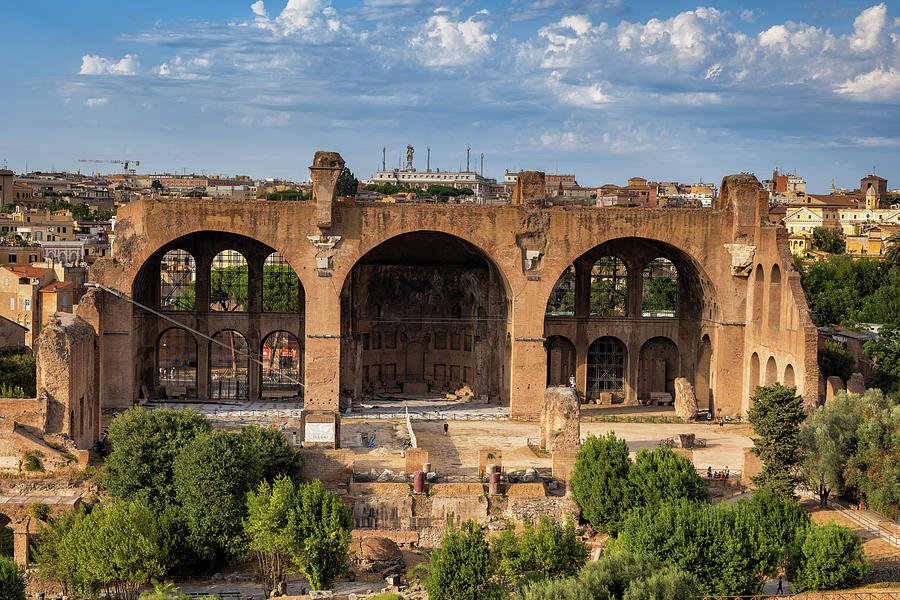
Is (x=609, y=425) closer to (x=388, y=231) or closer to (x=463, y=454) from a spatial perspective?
(x=463, y=454)

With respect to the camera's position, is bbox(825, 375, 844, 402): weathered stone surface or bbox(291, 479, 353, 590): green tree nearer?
bbox(291, 479, 353, 590): green tree

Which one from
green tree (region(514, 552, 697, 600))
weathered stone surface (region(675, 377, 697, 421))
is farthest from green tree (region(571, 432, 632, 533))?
weathered stone surface (region(675, 377, 697, 421))

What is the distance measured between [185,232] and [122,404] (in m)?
7.65

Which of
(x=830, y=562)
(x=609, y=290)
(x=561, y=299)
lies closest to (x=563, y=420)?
(x=830, y=562)

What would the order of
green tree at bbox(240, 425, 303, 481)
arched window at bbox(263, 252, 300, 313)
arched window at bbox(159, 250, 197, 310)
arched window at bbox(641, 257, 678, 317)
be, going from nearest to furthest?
1. green tree at bbox(240, 425, 303, 481)
2. arched window at bbox(159, 250, 197, 310)
3. arched window at bbox(641, 257, 678, 317)
4. arched window at bbox(263, 252, 300, 313)

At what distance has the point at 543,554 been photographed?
100 ft

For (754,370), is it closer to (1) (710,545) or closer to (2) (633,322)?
(2) (633,322)

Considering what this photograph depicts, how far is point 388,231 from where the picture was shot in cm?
4728

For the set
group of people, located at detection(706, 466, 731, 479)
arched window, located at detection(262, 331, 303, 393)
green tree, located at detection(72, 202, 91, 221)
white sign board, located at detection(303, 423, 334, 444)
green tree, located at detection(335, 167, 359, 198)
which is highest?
green tree, located at detection(335, 167, 359, 198)

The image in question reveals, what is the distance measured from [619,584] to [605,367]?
2873cm

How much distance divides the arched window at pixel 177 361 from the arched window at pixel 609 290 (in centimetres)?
1993

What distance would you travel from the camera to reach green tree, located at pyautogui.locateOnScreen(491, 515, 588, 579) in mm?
30516

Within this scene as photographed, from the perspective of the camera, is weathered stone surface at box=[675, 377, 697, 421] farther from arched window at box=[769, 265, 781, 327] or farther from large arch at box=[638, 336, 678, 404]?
arched window at box=[769, 265, 781, 327]

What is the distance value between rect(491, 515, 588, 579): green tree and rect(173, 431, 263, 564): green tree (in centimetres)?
804
